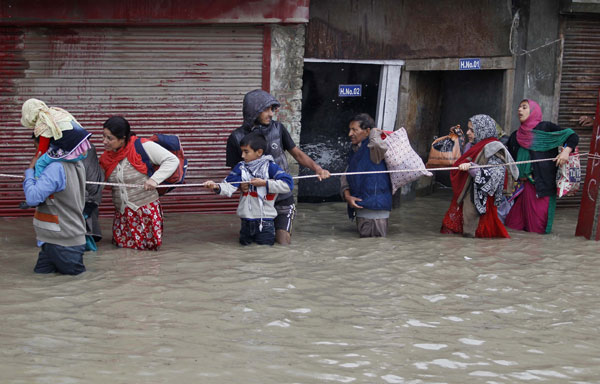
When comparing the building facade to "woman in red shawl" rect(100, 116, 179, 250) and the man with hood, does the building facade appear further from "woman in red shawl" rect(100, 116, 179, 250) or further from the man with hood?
"woman in red shawl" rect(100, 116, 179, 250)

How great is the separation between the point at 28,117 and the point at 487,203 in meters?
4.71

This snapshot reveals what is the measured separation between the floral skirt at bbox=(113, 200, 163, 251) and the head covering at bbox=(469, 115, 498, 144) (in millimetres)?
3447

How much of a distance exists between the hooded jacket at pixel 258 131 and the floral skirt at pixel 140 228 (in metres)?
0.93

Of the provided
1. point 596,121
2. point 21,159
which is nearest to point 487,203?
point 596,121

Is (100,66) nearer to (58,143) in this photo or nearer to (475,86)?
(58,143)

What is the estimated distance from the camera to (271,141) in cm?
762

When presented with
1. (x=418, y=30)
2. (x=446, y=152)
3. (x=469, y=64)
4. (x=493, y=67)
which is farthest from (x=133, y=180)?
(x=493, y=67)

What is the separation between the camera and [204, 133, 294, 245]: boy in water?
285 inches

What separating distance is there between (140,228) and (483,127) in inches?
146

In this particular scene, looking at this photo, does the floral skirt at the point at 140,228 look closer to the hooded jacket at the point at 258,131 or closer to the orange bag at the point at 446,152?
the hooded jacket at the point at 258,131

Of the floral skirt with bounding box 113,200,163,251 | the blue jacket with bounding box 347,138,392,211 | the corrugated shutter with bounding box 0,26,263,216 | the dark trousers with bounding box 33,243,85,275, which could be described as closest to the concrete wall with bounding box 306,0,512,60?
the corrugated shutter with bounding box 0,26,263,216

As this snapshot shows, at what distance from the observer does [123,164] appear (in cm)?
702

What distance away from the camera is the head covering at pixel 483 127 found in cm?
828

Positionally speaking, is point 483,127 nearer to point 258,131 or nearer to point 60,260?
point 258,131
